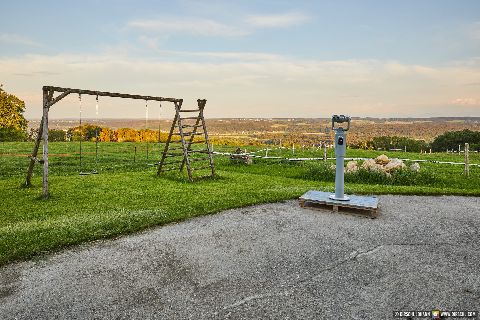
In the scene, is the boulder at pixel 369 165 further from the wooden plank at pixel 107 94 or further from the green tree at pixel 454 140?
the green tree at pixel 454 140

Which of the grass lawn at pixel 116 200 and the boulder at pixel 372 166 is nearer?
the grass lawn at pixel 116 200

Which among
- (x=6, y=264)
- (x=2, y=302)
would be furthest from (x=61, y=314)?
(x=6, y=264)

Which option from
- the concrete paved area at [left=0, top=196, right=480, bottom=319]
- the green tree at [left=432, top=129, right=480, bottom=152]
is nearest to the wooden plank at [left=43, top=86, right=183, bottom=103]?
the concrete paved area at [left=0, top=196, right=480, bottom=319]

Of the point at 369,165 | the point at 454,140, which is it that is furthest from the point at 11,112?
the point at 454,140

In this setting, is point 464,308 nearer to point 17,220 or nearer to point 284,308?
point 284,308

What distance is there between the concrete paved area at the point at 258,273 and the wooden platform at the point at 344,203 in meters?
0.59

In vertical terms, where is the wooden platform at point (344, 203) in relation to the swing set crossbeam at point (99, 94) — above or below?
below

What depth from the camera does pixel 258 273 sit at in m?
5.38

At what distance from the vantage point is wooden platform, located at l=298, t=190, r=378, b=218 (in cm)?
843

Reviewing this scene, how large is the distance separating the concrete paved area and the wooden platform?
59 centimetres

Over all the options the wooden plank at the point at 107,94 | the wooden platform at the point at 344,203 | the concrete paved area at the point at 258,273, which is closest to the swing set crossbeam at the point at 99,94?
the wooden plank at the point at 107,94

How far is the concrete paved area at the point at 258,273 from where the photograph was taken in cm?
445

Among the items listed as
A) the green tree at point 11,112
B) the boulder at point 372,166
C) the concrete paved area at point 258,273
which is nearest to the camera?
the concrete paved area at point 258,273

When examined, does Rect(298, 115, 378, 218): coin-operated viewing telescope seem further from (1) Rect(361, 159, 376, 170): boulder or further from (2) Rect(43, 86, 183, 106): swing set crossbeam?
(2) Rect(43, 86, 183, 106): swing set crossbeam
